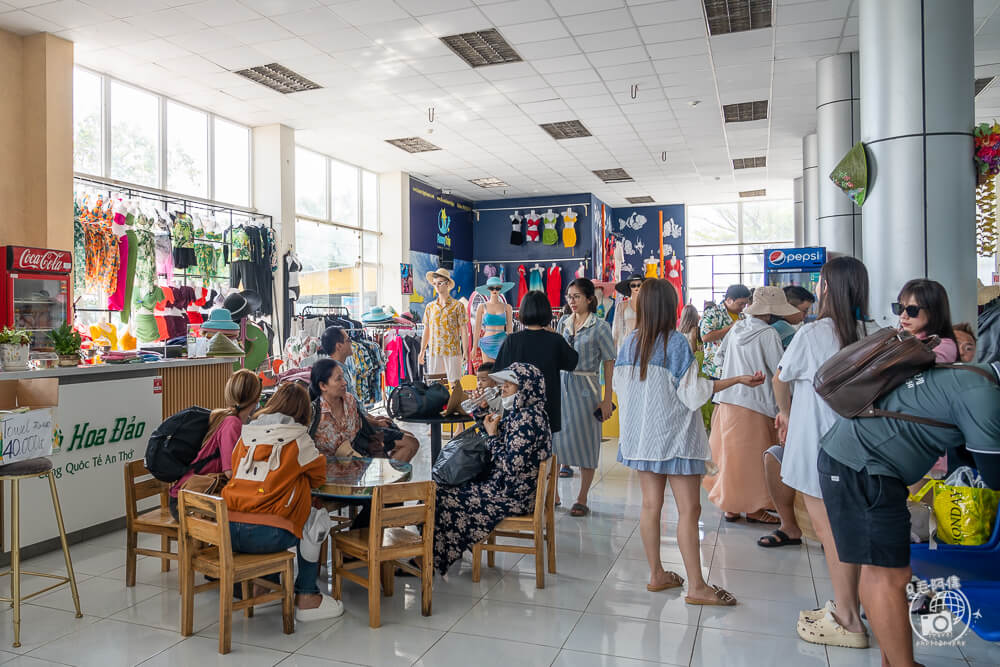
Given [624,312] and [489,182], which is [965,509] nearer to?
[624,312]

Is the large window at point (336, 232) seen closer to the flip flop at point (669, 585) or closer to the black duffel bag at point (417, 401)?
the black duffel bag at point (417, 401)

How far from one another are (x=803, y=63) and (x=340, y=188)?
7340 mm

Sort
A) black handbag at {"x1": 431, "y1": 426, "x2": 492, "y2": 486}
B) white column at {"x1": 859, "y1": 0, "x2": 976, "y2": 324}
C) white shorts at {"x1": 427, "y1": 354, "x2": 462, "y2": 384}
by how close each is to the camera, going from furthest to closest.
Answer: white shorts at {"x1": 427, "y1": 354, "x2": 462, "y2": 384} < white column at {"x1": 859, "y1": 0, "x2": 976, "y2": 324} < black handbag at {"x1": 431, "y1": 426, "x2": 492, "y2": 486}

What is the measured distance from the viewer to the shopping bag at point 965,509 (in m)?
3.14

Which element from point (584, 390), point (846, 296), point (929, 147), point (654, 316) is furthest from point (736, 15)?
point (846, 296)

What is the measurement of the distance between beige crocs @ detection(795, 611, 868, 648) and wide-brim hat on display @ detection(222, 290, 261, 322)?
6758mm

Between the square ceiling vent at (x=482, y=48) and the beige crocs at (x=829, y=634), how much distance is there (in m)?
5.50

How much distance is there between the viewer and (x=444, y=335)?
855 cm

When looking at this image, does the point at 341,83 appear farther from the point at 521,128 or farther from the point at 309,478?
the point at 309,478

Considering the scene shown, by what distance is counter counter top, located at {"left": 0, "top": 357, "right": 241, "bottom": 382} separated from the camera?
4285mm

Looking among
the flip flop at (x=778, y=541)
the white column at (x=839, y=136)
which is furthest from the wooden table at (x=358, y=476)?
the white column at (x=839, y=136)

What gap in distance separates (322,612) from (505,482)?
108 centimetres

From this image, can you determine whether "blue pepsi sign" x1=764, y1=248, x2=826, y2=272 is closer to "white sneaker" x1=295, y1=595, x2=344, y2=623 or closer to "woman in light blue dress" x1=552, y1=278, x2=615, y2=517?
"woman in light blue dress" x1=552, y1=278, x2=615, y2=517

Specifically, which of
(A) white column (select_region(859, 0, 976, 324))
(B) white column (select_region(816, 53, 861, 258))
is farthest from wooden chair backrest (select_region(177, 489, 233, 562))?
(B) white column (select_region(816, 53, 861, 258))
